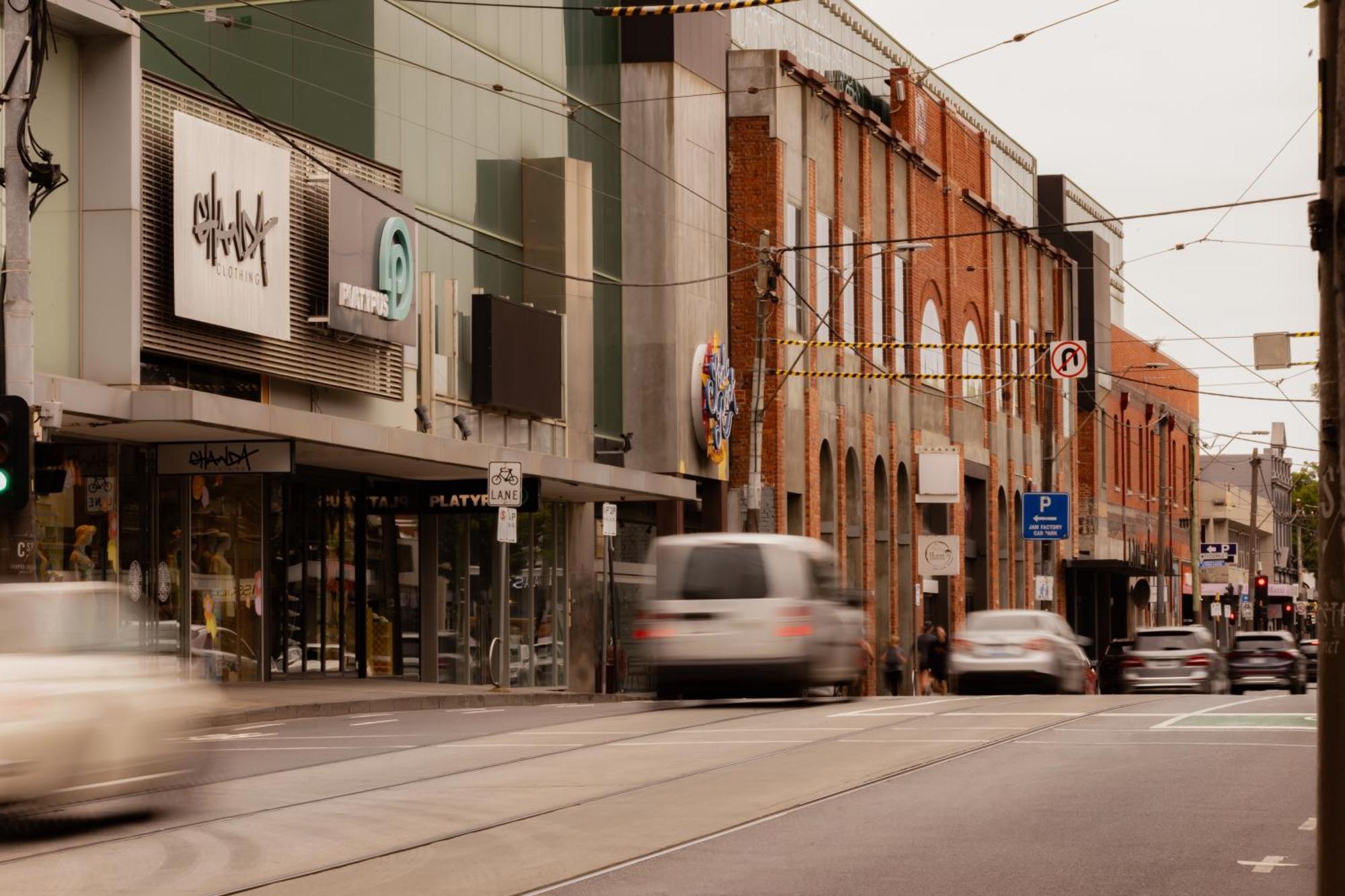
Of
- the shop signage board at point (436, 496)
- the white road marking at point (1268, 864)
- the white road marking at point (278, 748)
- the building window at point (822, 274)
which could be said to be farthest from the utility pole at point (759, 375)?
the white road marking at point (1268, 864)

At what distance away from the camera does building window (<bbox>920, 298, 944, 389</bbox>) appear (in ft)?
187

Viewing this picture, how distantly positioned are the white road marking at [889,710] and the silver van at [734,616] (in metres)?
0.83

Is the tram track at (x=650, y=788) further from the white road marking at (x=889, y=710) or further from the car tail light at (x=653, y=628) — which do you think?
the car tail light at (x=653, y=628)

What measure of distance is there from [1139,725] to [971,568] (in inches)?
1689

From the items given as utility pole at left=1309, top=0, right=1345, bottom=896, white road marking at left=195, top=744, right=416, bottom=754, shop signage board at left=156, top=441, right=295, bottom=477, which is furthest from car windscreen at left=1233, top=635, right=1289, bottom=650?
utility pole at left=1309, top=0, right=1345, bottom=896

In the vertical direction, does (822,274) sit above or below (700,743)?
above

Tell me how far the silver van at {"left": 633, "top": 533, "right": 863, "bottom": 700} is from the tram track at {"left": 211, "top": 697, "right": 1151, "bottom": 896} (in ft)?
4.69

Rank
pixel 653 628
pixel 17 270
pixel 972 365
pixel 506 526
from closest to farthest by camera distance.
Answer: pixel 17 270 < pixel 653 628 < pixel 506 526 < pixel 972 365

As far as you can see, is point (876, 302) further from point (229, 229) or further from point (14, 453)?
point (14, 453)

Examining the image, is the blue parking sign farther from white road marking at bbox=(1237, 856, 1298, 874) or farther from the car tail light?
white road marking at bbox=(1237, 856, 1298, 874)

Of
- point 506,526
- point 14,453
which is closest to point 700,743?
point 14,453

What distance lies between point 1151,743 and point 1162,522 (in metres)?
52.3

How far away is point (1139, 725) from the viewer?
1969 cm

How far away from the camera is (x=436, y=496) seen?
34.0 metres
